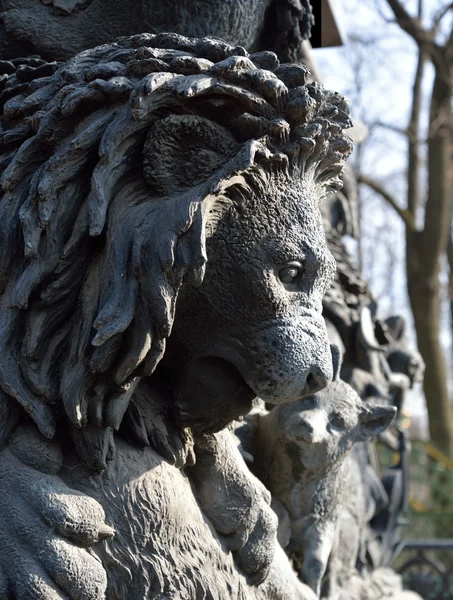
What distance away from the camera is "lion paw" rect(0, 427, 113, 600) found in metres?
1.22

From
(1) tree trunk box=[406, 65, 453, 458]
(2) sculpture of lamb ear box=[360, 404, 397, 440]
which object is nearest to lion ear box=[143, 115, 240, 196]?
→ (2) sculpture of lamb ear box=[360, 404, 397, 440]

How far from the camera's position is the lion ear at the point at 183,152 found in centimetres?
136

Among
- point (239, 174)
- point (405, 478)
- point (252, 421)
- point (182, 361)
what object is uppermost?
Result: point (239, 174)

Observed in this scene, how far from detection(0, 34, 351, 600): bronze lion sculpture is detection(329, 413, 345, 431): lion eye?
500 mm

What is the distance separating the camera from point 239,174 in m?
1.35

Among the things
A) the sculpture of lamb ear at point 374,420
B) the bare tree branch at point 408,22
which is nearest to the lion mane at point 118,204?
the sculpture of lamb ear at point 374,420

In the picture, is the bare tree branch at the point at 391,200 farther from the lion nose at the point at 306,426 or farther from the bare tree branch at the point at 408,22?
the lion nose at the point at 306,426

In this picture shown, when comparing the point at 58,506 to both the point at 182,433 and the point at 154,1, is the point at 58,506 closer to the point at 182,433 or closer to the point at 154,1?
the point at 182,433

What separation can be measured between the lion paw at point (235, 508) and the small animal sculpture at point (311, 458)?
0.93 feet

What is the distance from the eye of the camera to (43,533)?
4.09ft

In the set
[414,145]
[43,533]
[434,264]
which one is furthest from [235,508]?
[414,145]

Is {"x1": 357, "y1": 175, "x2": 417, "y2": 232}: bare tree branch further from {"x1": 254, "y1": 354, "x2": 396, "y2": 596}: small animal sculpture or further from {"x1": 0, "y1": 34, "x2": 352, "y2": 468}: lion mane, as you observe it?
{"x1": 0, "y1": 34, "x2": 352, "y2": 468}: lion mane

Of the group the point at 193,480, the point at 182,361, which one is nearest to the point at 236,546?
the point at 193,480

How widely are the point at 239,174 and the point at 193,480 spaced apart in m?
0.56
